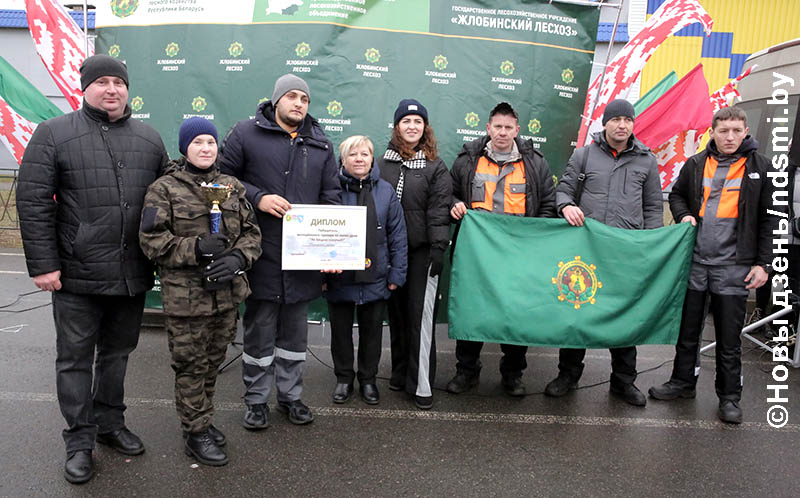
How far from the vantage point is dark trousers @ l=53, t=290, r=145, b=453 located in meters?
3.26

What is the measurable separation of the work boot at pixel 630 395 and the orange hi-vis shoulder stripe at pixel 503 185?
1581 millimetres

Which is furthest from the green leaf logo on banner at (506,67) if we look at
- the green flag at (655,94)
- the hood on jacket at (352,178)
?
the hood on jacket at (352,178)

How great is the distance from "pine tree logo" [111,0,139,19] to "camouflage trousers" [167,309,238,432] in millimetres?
3957

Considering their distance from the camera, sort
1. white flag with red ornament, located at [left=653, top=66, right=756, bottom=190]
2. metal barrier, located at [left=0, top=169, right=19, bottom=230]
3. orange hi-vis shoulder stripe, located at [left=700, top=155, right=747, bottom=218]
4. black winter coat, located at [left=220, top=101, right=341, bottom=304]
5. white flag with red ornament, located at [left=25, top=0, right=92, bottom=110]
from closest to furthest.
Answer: black winter coat, located at [left=220, top=101, right=341, bottom=304], orange hi-vis shoulder stripe, located at [left=700, top=155, right=747, bottom=218], white flag with red ornament, located at [left=25, top=0, right=92, bottom=110], white flag with red ornament, located at [left=653, top=66, right=756, bottom=190], metal barrier, located at [left=0, top=169, right=19, bottom=230]

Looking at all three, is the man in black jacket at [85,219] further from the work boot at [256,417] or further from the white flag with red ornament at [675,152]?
the white flag with red ornament at [675,152]

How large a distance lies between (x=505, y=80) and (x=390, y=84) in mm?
1134

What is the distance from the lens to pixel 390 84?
230 inches

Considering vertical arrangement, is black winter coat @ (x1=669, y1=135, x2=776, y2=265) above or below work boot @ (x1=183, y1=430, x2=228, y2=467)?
above

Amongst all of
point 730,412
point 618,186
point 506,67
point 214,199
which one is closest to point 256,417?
point 214,199

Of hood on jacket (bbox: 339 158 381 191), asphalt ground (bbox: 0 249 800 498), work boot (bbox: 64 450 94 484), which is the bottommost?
asphalt ground (bbox: 0 249 800 498)

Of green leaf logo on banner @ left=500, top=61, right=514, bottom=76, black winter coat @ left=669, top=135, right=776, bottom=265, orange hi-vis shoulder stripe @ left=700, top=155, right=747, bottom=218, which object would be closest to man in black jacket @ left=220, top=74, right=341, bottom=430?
green leaf logo on banner @ left=500, top=61, right=514, bottom=76

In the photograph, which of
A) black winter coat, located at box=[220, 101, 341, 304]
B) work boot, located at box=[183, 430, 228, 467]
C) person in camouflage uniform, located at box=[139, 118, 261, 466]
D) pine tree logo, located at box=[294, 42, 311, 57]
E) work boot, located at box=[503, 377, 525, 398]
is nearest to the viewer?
person in camouflage uniform, located at box=[139, 118, 261, 466]

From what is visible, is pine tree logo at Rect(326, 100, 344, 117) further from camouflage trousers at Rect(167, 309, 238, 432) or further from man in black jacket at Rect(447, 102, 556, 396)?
camouflage trousers at Rect(167, 309, 238, 432)

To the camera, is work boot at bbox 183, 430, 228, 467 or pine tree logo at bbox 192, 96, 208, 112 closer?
work boot at bbox 183, 430, 228, 467
